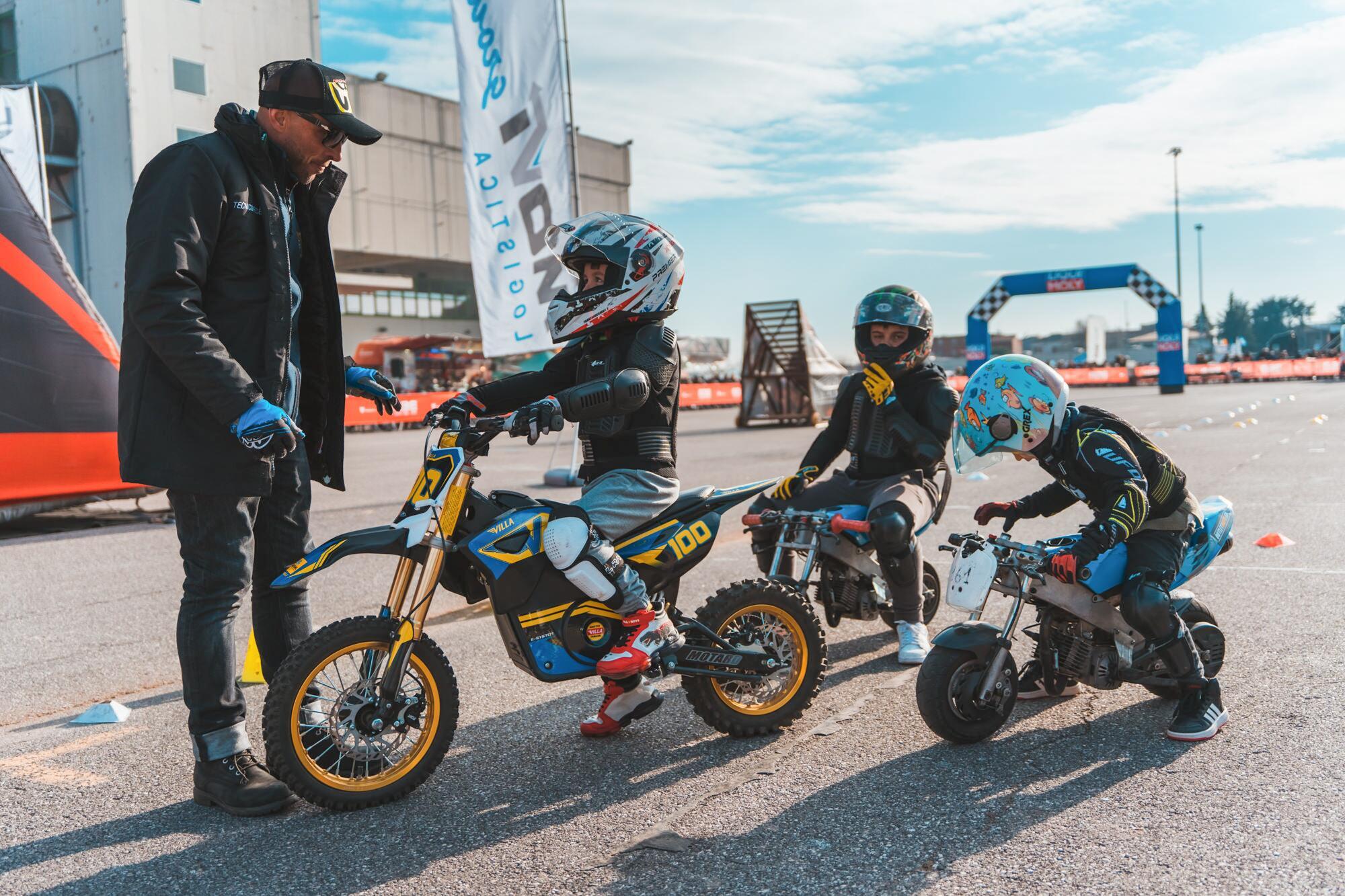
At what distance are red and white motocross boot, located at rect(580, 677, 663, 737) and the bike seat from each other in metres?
0.61

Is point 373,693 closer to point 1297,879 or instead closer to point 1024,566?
point 1024,566

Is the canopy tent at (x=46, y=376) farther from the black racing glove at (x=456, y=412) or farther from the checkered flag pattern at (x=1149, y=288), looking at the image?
the checkered flag pattern at (x=1149, y=288)

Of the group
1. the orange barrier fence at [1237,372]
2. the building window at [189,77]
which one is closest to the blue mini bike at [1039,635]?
the building window at [189,77]

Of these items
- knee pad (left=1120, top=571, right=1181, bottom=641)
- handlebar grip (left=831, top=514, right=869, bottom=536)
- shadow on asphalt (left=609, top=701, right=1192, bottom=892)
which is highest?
handlebar grip (left=831, top=514, right=869, bottom=536)

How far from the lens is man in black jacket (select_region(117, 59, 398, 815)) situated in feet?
10.1

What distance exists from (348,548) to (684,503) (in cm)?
122

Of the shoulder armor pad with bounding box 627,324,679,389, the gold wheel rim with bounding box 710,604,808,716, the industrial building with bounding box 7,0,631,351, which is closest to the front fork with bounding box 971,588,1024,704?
the gold wheel rim with bounding box 710,604,808,716

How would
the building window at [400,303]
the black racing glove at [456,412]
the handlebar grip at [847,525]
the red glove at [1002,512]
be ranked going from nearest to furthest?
the black racing glove at [456,412] → the red glove at [1002,512] → the handlebar grip at [847,525] → the building window at [400,303]

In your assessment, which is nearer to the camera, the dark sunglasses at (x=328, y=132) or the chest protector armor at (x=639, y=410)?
the dark sunglasses at (x=328, y=132)

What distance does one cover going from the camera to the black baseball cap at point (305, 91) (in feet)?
10.9

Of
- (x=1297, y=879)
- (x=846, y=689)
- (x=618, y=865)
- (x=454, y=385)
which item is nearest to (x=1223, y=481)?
(x=846, y=689)

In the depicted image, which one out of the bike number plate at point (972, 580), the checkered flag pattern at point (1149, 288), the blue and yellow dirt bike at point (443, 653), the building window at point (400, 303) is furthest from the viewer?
the building window at point (400, 303)

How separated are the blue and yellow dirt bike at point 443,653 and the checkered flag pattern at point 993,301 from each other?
3231cm

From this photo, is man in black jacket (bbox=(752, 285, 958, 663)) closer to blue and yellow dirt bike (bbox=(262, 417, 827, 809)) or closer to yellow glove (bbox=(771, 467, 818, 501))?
yellow glove (bbox=(771, 467, 818, 501))
